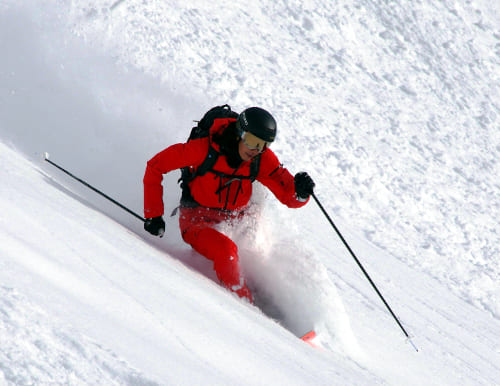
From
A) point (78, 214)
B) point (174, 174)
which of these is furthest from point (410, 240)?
point (78, 214)

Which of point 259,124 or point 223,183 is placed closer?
point 259,124

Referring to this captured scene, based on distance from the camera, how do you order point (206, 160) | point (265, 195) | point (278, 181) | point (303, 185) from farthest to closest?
point (265, 195), point (278, 181), point (303, 185), point (206, 160)

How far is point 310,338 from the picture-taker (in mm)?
3959

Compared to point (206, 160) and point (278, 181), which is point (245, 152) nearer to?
point (206, 160)

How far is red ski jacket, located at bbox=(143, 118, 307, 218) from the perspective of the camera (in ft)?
14.6

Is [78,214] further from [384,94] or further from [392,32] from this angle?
[392,32]

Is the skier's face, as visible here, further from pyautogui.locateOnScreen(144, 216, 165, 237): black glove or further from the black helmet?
pyautogui.locateOnScreen(144, 216, 165, 237): black glove

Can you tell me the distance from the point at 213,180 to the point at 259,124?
69cm

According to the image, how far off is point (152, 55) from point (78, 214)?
181 inches

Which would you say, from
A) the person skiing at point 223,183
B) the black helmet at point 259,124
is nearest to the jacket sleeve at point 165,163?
the person skiing at point 223,183

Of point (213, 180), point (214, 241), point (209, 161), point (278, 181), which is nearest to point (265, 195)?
point (278, 181)

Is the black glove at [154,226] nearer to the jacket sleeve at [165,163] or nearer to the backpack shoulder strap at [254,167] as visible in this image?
the jacket sleeve at [165,163]

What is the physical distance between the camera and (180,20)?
9.10 metres

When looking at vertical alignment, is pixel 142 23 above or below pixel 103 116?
above
